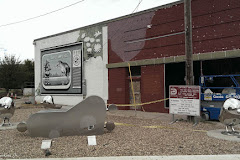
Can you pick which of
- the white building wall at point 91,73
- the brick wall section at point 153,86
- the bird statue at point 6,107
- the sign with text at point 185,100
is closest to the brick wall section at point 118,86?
the white building wall at point 91,73

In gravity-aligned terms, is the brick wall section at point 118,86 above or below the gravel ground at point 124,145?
above

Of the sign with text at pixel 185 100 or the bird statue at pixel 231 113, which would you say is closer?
the bird statue at pixel 231 113

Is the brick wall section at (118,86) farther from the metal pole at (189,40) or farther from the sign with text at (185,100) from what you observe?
the metal pole at (189,40)

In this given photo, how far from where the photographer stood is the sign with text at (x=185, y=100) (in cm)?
916

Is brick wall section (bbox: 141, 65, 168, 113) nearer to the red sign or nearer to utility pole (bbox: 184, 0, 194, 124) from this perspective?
the red sign

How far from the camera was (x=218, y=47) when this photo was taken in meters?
11.2

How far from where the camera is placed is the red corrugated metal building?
1111cm

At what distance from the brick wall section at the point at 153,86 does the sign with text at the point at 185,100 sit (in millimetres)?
3330

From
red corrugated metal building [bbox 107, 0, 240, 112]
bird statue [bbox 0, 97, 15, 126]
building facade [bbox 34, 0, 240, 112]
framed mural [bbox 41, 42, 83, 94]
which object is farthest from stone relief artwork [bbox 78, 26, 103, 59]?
bird statue [bbox 0, 97, 15, 126]

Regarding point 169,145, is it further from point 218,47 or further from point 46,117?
point 218,47

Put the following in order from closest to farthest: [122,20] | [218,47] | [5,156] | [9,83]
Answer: [5,156]
[218,47]
[122,20]
[9,83]

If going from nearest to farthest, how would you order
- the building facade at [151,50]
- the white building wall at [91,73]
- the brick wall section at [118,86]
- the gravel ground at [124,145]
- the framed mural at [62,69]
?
the gravel ground at [124,145] → the building facade at [151,50] → the brick wall section at [118,86] → the white building wall at [91,73] → the framed mural at [62,69]

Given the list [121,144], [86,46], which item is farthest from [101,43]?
[121,144]

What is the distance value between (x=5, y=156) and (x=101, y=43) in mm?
12269
